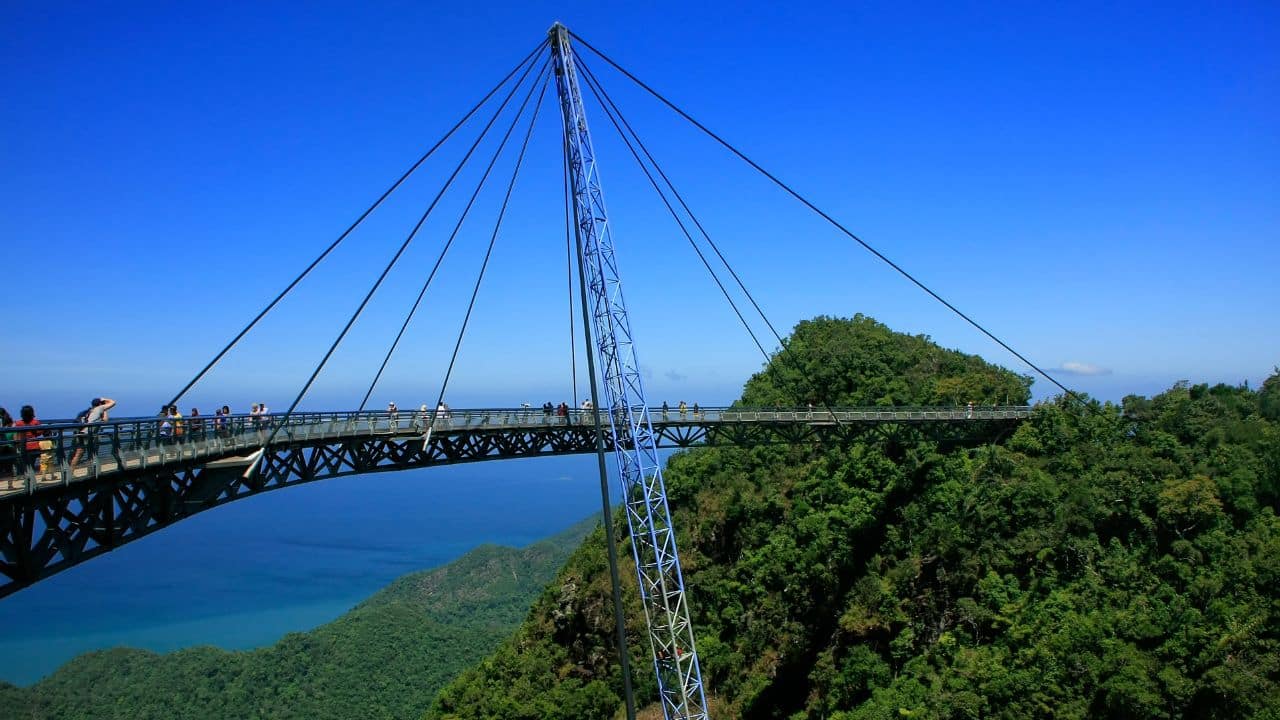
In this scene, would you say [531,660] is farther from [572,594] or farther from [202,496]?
[202,496]

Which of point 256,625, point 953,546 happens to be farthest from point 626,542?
point 256,625

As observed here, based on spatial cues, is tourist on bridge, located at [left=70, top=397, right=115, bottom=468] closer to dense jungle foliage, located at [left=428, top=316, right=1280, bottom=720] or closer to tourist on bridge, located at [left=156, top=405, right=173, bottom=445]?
tourist on bridge, located at [left=156, top=405, right=173, bottom=445]

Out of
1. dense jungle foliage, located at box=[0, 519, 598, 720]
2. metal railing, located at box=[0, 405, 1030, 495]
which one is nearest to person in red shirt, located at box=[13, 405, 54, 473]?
metal railing, located at box=[0, 405, 1030, 495]

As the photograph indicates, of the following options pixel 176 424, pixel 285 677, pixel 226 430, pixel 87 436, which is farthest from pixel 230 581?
pixel 87 436

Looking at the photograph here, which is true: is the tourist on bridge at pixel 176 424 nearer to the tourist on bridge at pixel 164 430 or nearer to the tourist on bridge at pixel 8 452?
the tourist on bridge at pixel 164 430

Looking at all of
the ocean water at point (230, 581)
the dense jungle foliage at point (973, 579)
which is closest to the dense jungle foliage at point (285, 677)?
the dense jungle foliage at point (973, 579)

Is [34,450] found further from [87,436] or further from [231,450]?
[231,450]
